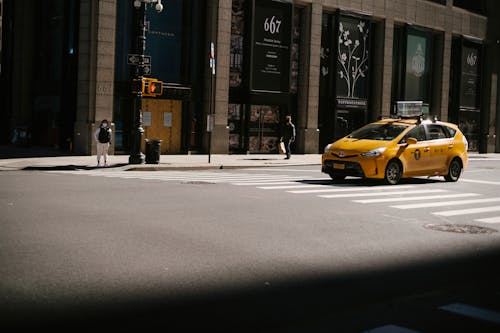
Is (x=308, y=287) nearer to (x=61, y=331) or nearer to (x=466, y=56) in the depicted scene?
(x=61, y=331)

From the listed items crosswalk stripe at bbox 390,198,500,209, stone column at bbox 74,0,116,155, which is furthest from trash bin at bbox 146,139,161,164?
crosswalk stripe at bbox 390,198,500,209

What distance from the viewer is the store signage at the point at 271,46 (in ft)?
107

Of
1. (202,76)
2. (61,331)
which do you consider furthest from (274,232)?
(202,76)

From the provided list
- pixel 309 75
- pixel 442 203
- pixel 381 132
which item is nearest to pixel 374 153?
pixel 381 132

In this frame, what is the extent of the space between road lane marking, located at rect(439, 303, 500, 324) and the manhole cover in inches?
169

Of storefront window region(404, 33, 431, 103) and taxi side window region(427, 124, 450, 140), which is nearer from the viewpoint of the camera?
taxi side window region(427, 124, 450, 140)

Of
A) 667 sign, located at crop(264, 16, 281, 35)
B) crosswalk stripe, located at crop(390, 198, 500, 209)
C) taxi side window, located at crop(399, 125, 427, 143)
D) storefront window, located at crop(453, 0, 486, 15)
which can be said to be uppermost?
storefront window, located at crop(453, 0, 486, 15)

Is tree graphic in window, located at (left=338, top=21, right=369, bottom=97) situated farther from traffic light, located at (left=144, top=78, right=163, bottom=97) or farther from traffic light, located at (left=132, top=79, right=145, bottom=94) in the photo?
traffic light, located at (left=132, top=79, right=145, bottom=94)

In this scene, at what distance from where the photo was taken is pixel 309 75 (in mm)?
34344

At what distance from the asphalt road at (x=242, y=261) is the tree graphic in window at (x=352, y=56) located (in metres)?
23.8

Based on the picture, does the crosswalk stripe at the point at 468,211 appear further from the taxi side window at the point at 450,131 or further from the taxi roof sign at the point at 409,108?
the taxi roof sign at the point at 409,108

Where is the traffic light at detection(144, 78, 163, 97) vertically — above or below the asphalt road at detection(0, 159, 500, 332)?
above

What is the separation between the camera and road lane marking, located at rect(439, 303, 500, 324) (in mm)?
5298

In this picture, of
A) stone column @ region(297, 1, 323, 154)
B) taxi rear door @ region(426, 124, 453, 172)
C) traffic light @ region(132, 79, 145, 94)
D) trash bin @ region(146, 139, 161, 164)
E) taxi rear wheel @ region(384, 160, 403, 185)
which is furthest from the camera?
stone column @ region(297, 1, 323, 154)
